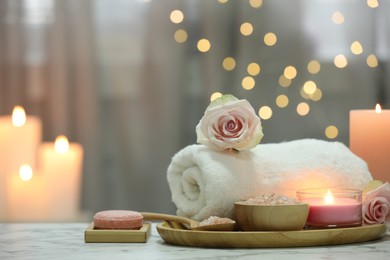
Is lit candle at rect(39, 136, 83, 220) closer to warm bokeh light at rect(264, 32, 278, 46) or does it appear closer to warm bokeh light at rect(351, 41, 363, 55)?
warm bokeh light at rect(264, 32, 278, 46)

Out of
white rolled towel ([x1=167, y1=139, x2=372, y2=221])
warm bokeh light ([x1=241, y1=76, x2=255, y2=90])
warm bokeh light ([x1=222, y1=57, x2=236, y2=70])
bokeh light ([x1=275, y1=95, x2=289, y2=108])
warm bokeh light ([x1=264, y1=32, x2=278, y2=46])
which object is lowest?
white rolled towel ([x1=167, y1=139, x2=372, y2=221])

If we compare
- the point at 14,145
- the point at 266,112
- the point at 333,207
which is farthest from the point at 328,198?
the point at 266,112

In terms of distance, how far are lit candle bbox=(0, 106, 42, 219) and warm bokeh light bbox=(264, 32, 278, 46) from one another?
621 millimetres

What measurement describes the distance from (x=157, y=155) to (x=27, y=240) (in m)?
0.92

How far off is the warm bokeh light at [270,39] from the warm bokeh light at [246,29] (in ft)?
0.13

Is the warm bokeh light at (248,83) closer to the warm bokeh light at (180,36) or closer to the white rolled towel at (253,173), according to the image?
the warm bokeh light at (180,36)

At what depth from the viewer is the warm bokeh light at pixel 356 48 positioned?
1.81 meters

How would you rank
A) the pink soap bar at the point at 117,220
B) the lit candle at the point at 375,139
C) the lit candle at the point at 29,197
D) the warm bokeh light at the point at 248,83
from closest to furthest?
the pink soap bar at the point at 117,220
the lit candle at the point at 375,139
the lit candle at the point at 29,197
the warm bokeh light at the point at 248,83

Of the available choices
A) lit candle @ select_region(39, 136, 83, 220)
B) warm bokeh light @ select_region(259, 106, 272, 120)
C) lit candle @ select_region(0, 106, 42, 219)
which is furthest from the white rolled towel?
warm bokeh light @ select_region(259, 106, 272, 120)

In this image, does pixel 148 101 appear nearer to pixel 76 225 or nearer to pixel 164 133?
pixel 164 133

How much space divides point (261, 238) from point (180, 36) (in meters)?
1.06

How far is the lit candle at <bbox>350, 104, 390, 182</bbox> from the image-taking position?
1.01 meters

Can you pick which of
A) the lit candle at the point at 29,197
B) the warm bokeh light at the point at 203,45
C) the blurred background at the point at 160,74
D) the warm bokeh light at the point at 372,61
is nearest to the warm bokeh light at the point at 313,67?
the blurred background at the point at 160,74

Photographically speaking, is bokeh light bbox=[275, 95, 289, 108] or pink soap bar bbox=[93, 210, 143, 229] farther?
bokeh light bbox=[275, 95, 289, 108]
